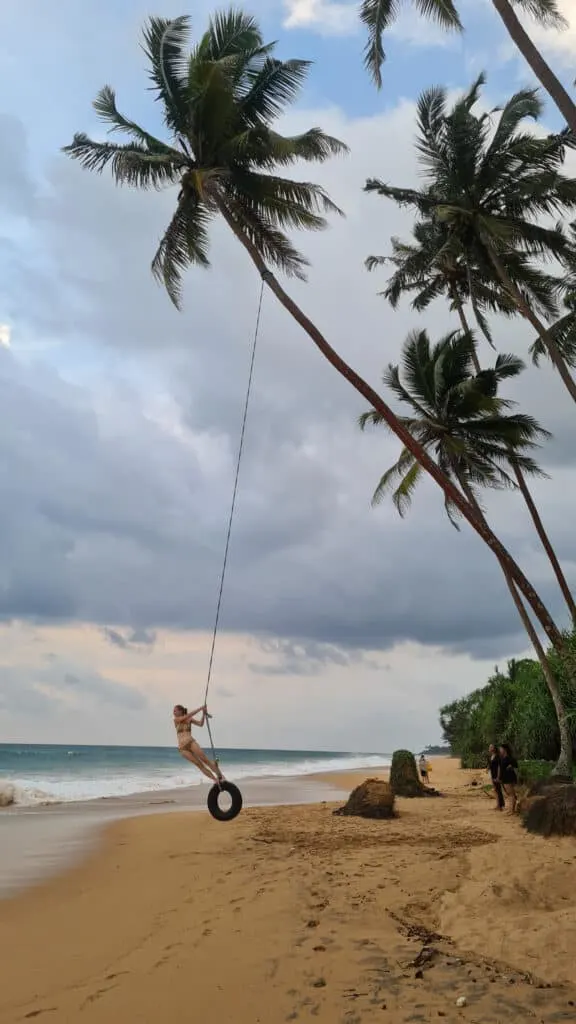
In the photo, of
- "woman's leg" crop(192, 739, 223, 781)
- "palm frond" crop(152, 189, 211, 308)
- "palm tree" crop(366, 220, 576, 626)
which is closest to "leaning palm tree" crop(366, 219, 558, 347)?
"palm tree" crop(366, 220, 576, 626)

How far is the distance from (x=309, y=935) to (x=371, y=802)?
7.93 metres

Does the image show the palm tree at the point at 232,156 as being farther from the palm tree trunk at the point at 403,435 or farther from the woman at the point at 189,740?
the woman at the point at 189,740

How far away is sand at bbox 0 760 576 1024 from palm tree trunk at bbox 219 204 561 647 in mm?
4160

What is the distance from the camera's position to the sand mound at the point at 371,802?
13320 mm

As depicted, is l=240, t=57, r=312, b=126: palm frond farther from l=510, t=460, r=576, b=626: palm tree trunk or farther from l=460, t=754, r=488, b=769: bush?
l=460, t=754, r=488, b=769: bush

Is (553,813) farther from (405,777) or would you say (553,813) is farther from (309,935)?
(405,777)

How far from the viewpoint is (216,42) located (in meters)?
14.4

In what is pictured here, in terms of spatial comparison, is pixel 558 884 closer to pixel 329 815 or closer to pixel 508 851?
pixel 508 851

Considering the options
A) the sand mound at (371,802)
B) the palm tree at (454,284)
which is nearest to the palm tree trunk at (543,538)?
the palm tree at (454,284)

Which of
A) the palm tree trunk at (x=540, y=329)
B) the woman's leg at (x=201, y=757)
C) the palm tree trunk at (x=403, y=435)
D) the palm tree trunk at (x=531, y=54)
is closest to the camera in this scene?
the palm tree trunk at (x=531, y=54)

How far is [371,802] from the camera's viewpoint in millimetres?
13469

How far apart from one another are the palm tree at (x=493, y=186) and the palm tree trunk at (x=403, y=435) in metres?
4.48

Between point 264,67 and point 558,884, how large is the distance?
14947 millimetres

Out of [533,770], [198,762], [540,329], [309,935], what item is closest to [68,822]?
[198,762]
